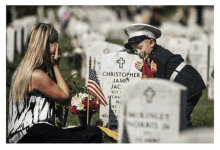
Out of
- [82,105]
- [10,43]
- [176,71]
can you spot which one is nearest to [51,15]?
[10,43]

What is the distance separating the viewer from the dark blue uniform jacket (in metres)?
4.21

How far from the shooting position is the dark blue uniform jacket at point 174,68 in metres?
4.21

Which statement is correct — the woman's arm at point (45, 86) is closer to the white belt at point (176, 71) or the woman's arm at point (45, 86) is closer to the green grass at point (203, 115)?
the white belt at point (176, 71)

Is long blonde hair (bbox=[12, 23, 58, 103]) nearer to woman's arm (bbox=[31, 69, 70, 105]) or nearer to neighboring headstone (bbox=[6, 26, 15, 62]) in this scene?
woman's arm (bbox=[31, 69, 70, 105])

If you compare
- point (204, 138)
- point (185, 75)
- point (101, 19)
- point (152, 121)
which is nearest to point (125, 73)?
point (185, 75)

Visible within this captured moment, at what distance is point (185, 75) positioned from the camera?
4.23m

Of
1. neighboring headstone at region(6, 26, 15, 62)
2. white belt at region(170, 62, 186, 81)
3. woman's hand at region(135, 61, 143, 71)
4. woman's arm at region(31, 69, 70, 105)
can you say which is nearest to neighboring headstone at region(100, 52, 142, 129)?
woman's hand at region(135, 61, 143, 71)

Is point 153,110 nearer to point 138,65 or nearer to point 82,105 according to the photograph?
point 138,65

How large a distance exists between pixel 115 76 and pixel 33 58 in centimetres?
211

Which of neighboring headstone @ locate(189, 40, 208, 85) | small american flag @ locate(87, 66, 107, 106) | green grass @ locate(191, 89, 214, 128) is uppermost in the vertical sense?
neighboring headstone @ locate(189, 40, 208, 85)

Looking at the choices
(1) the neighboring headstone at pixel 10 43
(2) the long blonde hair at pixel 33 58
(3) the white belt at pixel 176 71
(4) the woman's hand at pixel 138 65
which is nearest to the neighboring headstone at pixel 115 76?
(4) the woman's hand at pixel 138 65

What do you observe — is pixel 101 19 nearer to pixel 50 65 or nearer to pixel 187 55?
pixel 187 55

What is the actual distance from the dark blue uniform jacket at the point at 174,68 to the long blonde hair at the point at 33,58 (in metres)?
1.72

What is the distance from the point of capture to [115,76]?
506 cm
